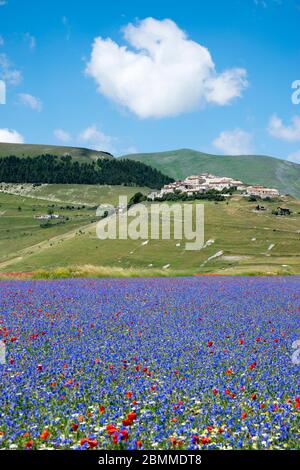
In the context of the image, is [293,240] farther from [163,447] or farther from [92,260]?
[163,447]

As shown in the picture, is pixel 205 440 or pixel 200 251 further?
pixel 200 251

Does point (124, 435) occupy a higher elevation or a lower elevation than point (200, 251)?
higher

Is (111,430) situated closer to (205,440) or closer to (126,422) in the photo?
(126,422)

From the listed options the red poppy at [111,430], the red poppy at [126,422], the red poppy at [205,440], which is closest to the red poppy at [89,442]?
the red poppy at [111,430]

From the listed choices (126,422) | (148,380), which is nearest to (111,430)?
(126,422)

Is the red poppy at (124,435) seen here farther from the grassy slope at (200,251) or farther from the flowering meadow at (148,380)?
the grassy slope at (200,251)
